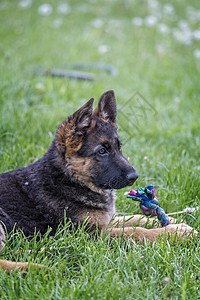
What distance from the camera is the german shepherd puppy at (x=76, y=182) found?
3344mm

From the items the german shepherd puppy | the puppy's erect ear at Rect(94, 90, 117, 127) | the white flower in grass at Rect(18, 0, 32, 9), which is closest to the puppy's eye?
the german shepherd puppy

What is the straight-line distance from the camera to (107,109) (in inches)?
153

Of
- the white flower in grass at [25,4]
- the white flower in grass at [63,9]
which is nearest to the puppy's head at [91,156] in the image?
the white flower in grass at [25,4]

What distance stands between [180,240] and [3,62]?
5910mm

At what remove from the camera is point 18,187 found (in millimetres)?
3461

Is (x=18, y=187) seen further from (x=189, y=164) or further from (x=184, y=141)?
(x=184, y=141)

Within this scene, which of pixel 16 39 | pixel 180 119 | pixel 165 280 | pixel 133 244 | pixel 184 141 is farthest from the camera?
pixel 16 39

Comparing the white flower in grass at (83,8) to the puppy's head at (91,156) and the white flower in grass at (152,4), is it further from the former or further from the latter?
the puppy's head at (91,156)

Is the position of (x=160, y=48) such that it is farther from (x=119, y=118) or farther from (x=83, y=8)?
(x=119, y=118)

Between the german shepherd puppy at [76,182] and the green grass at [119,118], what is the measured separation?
0.23 meters

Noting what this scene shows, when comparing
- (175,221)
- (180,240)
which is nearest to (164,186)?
(175,221)

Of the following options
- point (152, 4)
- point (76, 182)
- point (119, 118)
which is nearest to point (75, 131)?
point (76, 182)

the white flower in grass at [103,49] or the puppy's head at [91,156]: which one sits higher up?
the puppy's head at [91,156]

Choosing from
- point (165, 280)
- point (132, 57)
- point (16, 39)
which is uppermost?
point (165, 280)
